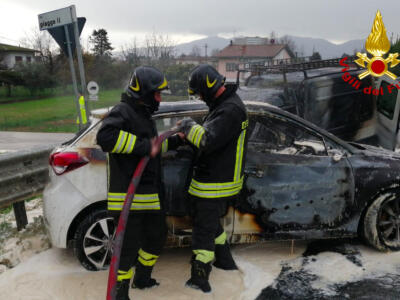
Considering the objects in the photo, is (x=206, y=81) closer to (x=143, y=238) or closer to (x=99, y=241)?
(x=143, y=238)

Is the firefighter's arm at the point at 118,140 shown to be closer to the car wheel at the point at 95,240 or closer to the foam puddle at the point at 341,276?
the car wheel at the point at 95,240

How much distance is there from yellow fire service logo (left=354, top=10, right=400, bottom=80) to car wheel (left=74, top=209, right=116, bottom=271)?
4759 millimetres

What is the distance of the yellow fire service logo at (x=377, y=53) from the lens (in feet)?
19.0

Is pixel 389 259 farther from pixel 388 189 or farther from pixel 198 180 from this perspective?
pixel 198 180

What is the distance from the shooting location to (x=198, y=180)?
2.95 meters

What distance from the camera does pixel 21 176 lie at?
12.9ft

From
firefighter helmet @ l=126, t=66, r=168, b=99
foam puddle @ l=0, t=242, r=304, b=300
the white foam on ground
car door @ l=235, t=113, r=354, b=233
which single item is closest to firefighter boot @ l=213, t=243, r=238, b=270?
foam puddle @ l=0, t=242, r=304, b=300

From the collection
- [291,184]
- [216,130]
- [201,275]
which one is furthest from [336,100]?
[201,275]

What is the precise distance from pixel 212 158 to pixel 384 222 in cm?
186

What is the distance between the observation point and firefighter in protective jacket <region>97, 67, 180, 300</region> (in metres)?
2.52

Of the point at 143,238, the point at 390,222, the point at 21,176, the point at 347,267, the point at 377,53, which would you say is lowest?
the point at 347,267

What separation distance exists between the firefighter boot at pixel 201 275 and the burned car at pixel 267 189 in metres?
0.32

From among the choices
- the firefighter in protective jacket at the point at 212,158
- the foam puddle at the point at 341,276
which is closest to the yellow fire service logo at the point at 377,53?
the foam puddle at the point at 341,276

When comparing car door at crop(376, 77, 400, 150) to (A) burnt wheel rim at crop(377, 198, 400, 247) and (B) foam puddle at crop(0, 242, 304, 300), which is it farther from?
(B) foam puddle at crop(0, 242, 304, 300)
